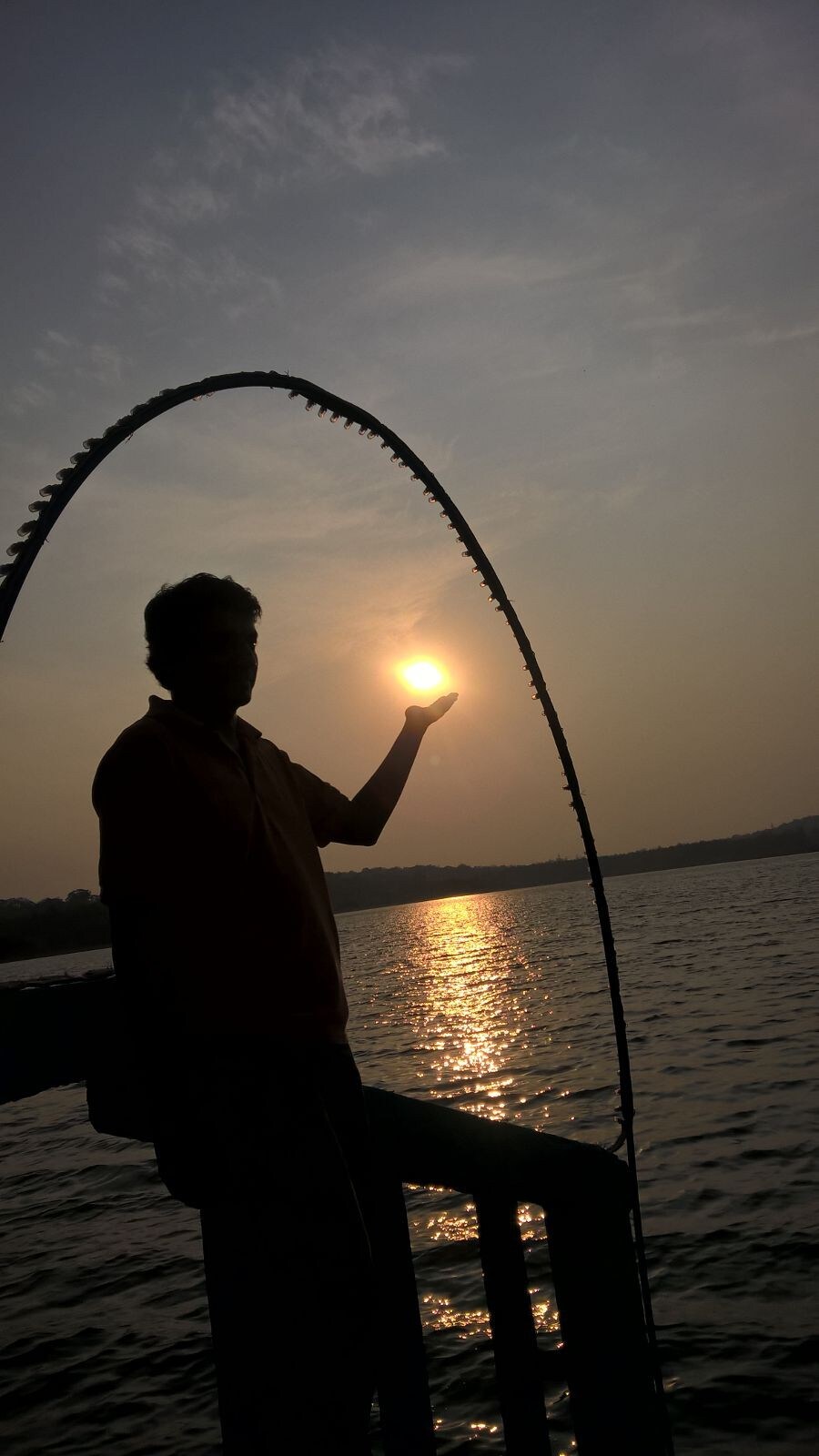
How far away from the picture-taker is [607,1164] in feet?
7.37

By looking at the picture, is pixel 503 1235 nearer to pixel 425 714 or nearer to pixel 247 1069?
pixel 247 1069

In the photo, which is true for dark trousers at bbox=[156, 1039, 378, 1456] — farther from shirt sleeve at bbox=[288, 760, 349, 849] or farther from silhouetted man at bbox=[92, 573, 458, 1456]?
shirt sleeve at bbox=[288, 760, 349, 849]

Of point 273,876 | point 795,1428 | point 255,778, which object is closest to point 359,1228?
point 273,876

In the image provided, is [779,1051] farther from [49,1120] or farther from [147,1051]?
[147,1051]

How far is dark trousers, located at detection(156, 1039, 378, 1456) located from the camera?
2.11m

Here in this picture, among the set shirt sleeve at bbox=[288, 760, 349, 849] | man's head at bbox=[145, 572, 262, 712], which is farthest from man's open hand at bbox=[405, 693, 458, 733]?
man's head at bbox=[145, 572, 262, 712]

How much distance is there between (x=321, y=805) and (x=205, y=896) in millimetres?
764

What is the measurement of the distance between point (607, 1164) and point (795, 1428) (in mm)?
6019

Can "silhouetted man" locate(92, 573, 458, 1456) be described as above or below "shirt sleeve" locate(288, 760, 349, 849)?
below

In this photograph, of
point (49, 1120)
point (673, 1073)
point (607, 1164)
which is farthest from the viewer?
point (49, 1120)

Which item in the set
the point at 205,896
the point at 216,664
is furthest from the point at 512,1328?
the point at 216,664

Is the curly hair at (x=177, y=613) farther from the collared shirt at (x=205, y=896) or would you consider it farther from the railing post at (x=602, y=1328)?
the railing post at (x=602, y=1328)

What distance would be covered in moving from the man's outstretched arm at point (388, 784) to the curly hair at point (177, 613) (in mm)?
738

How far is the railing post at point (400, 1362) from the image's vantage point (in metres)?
2.28
